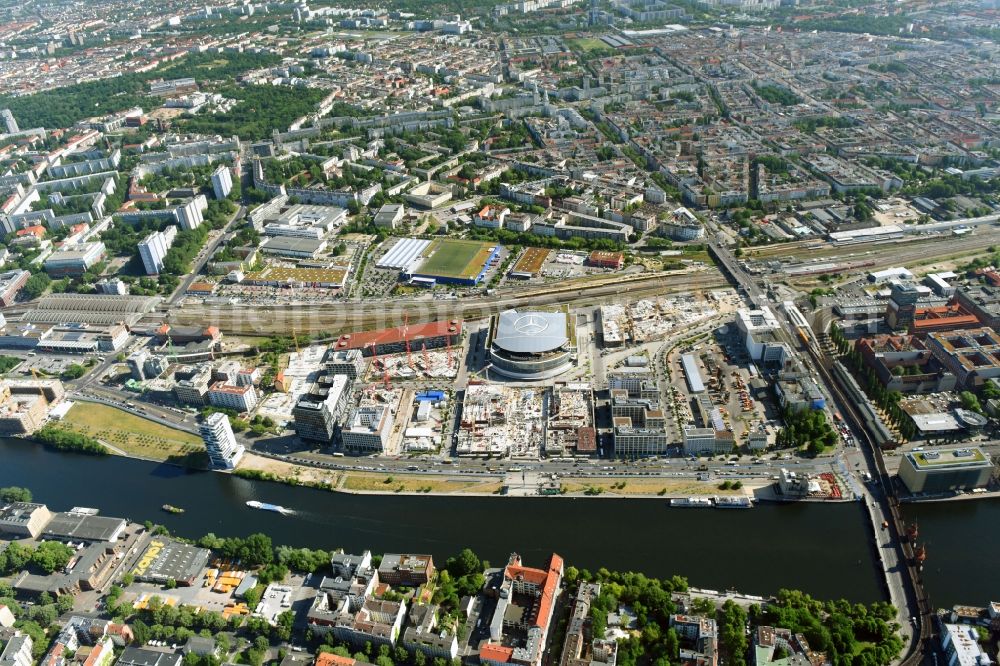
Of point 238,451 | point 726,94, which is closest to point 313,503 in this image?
point 238,451

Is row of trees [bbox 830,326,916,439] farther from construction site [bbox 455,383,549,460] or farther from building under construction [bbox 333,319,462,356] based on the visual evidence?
building under construction [bbox 333,319,462,356]

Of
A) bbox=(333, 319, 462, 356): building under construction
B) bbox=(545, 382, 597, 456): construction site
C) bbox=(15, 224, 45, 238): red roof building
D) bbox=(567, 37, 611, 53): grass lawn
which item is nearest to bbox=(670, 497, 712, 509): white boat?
bbox=(545, 382, 597, 456): construction site

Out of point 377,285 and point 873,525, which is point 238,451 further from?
Result: point 873,525

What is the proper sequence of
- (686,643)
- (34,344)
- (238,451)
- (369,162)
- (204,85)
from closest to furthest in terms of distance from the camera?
(686,643) < (238,451) < (34,344) < (369,162) < (204,85)

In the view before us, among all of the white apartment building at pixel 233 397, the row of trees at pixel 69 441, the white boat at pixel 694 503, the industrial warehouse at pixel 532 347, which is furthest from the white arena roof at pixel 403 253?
the white boat at pixel 694 503

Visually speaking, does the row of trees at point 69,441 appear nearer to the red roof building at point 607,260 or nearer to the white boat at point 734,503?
the white boat at point 734,503

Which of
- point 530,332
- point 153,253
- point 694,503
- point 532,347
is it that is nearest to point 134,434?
point 153,253

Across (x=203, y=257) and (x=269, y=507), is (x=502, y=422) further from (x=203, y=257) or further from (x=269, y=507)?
Result: (x=203, y=257)
